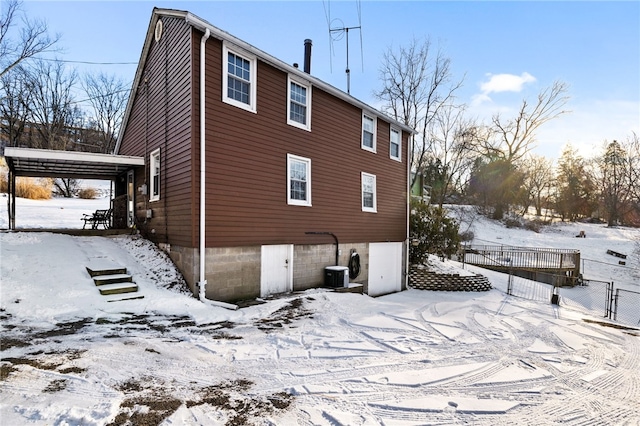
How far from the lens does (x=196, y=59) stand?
296 inches

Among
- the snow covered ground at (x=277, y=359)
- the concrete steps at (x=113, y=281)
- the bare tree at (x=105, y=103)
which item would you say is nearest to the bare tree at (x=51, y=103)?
the bare tree at (x=105, y=103)

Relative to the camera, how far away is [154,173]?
9883 millimetres

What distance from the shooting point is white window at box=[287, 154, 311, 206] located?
31.1 ft

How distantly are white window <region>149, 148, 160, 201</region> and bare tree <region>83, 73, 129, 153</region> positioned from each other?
2782cm

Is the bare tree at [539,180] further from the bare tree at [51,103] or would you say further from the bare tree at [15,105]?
the bare tree at [15,105]

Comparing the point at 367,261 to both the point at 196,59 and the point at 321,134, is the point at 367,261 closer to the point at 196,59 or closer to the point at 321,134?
the point at 321,134

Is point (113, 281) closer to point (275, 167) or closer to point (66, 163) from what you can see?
point (275, 167)

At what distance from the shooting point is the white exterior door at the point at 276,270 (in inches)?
344

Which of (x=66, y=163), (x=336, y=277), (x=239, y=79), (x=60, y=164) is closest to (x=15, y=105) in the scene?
(x=60, y=164)

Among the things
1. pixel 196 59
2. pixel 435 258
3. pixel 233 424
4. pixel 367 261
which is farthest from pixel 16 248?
pixel 435 258

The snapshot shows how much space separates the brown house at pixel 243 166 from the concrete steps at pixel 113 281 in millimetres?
1154

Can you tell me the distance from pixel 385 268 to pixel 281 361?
9.53 metres

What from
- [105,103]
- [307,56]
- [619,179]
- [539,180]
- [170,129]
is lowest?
[170,129]

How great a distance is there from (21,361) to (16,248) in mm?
5651
